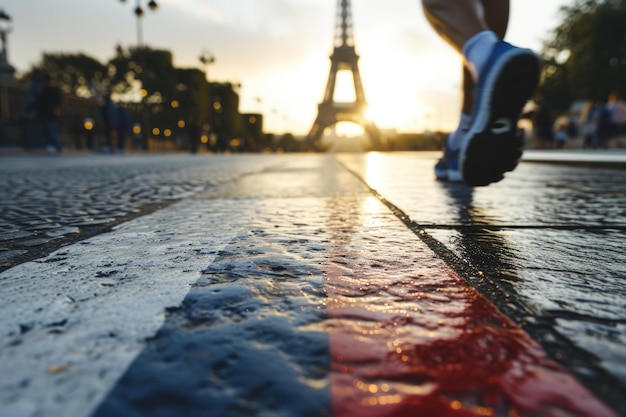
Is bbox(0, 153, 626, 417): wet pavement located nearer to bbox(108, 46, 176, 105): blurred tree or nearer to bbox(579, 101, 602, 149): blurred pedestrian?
bbox(579, 101, 602, 149): blurred pedestrian

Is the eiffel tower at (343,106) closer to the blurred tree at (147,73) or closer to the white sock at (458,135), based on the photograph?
the blurred tree at (147,73)

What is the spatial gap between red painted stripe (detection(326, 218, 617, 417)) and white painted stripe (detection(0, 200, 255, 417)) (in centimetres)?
18

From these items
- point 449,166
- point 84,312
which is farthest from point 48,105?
point 84,312

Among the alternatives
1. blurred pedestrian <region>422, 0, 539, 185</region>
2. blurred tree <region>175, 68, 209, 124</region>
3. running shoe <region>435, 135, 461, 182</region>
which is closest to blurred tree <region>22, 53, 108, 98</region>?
blurred tree <region>175, 68, 209, 124</region>

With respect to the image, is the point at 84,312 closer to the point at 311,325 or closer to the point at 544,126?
the point at 311,325

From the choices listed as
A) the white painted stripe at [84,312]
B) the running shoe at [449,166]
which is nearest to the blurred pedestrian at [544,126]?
the running shoe at [449,166]

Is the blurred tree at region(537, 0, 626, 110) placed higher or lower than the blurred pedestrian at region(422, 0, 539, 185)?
higher

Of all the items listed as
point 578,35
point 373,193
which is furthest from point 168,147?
point 373,193

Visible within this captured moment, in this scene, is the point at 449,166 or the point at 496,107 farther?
the point at 449,166

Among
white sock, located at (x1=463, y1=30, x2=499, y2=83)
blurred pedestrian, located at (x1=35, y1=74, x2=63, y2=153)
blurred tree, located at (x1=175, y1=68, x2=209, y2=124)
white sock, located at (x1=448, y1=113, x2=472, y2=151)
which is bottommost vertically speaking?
white sock, located at (x1=448, y1=113, x2=472, y2=151)

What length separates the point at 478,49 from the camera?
1.78 metres

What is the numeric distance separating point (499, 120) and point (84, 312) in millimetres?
1503

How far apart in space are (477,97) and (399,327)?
139cm

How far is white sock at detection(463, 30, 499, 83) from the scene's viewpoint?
1701 millimetres
